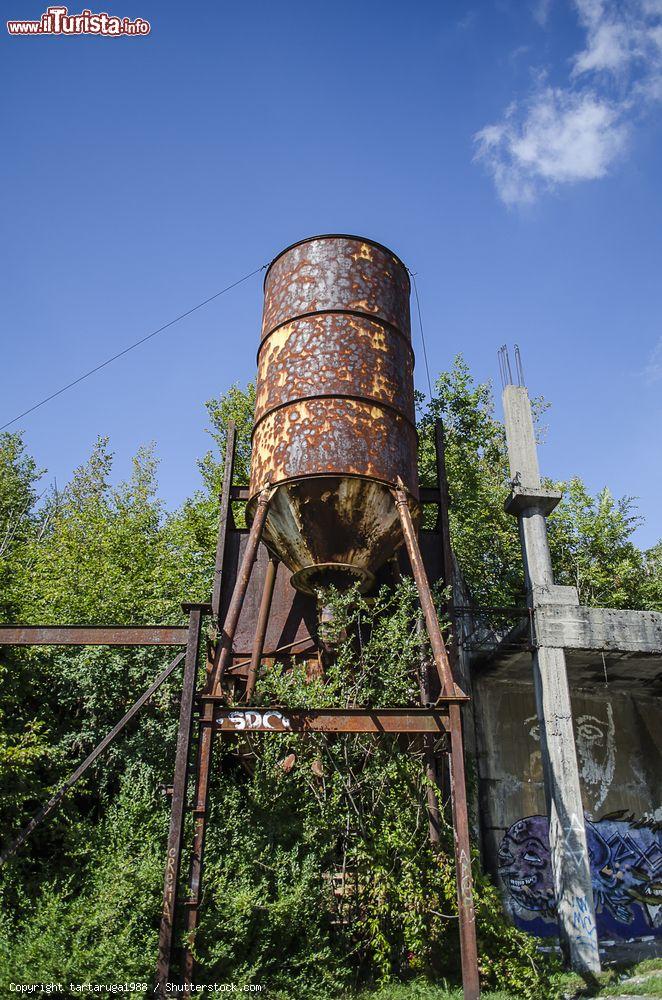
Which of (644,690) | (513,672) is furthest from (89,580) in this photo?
(644,690)

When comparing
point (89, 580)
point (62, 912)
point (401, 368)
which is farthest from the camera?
point (89, 580)

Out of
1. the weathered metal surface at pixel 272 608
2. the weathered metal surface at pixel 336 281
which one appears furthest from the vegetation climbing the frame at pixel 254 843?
the weathered metal surface at pixel 336 281

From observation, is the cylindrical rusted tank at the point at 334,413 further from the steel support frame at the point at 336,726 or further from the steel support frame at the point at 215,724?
the steel support frame at the point at 336,726

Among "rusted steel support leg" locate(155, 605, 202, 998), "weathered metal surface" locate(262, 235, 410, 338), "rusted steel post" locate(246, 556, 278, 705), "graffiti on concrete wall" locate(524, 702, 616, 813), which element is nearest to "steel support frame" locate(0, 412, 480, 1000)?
"rusted steel support leg" locate(155, 605, 202, 998)

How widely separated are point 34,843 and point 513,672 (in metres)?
10.1

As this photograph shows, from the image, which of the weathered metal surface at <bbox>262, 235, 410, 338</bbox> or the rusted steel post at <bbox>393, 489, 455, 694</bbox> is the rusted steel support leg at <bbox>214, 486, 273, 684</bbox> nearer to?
the rusted steel post at <bbox>393, 489, 455, 694</bbox>

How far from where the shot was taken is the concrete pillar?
977 centimetres

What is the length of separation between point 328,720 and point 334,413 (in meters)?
3.55

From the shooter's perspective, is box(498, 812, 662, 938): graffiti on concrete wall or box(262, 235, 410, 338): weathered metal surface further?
box(498, 812, 662, 938): graffiti on concrete wall

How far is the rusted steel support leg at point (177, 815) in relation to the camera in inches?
233

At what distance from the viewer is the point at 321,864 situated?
25.3 ft

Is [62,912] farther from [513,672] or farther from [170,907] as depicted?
[513,672]

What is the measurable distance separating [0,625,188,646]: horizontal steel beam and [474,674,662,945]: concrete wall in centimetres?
992

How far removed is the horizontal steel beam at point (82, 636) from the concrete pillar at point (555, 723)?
6.57 meters
